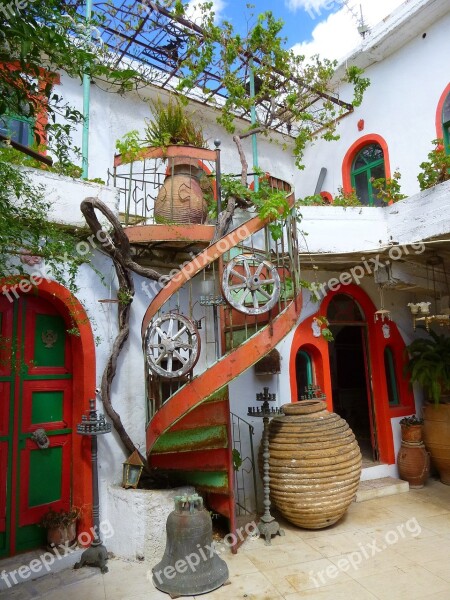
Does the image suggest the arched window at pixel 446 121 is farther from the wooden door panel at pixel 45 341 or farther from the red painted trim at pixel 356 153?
the wooden door panel at pixel 45 341

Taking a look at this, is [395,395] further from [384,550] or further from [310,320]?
[384,550]

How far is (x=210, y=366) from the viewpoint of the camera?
3834 millimetres

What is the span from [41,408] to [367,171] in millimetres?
6740

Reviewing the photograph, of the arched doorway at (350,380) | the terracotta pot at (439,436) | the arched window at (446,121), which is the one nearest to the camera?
the terracotta pot at (439,436)

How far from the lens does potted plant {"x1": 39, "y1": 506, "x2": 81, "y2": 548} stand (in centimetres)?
411

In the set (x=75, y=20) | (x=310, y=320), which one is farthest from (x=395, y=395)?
(x=75, y=20)

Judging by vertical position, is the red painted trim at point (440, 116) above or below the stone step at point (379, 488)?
above

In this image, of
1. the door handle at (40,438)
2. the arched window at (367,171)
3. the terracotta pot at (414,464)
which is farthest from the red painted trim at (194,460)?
the arched window at (367,171)

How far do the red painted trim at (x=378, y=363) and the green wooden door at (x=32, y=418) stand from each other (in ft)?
10.7

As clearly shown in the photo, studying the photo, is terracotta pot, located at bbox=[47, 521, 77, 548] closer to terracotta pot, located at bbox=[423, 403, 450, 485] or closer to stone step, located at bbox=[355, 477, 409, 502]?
stone step, located at bbox=[355, 477, 409, 502]

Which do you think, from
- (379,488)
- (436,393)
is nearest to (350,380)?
(436,393)

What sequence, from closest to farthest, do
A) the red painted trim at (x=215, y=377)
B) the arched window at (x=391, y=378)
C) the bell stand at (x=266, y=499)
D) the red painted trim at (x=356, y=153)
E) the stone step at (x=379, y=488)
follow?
the red painted trim at (x=215, y=377) < the bell stand at (x=266, y=499) < the stone step at (x=379, y=488) < the arched window at (x=391, y=378) < the red painted trim at (x=356, y=153)

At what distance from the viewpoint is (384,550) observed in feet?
13.8

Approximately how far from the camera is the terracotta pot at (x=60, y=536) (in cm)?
411
